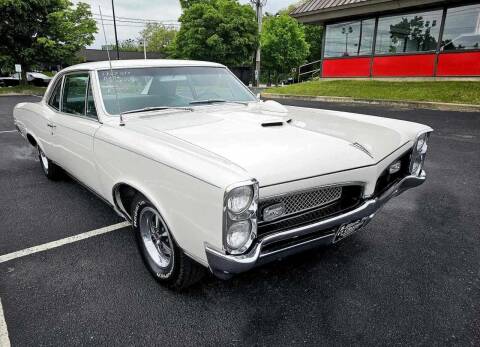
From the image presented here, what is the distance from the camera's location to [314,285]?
2471 millimetres

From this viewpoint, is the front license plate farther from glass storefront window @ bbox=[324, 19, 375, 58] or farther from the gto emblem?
glass storefront window @ bbox=[324, 19, 375, 58]

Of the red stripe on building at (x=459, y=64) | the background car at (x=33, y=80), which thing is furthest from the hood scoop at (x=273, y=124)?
the background car at (x=33, y=80)

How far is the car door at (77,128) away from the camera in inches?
116

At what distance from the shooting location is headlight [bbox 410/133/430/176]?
281 cm

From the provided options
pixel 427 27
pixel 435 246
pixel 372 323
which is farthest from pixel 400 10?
pixel 372 323

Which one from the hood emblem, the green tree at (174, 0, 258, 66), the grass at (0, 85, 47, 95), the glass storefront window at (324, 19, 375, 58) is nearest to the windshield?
the hood emblem

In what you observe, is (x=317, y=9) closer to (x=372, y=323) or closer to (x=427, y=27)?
(x=427, y=27)

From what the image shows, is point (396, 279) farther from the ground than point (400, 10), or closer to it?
closer to it

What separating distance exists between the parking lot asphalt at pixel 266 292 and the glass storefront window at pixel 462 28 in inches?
515

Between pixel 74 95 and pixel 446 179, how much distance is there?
182 inches

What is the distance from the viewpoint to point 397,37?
15711 millimetres

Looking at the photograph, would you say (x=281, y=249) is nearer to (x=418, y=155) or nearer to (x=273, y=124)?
(x=273, y=124)

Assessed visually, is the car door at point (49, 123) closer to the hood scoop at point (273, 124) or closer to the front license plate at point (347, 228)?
the hood scoop at point (273, 124)

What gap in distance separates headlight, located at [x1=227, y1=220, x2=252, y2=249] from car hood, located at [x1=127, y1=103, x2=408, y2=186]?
0.23 m
